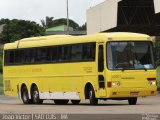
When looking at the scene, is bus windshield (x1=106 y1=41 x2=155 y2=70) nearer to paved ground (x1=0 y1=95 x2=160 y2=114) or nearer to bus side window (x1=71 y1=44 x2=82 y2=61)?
paved ground (x1=0 y1=95 x2=160 y2=114)

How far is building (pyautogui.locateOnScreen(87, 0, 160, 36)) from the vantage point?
50.8 m

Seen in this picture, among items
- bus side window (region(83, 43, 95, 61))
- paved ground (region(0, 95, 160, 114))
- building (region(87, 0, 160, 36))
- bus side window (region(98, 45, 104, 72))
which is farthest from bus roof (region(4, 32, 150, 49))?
building (region(87, 0, 160, 36))

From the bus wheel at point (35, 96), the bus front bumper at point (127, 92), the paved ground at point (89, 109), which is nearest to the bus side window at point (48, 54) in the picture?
the bus wheel at point (35, 96)

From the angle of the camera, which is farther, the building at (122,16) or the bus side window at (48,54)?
the building at (122,16)

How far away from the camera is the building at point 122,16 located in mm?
50750

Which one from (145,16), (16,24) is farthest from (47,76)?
(16,24)

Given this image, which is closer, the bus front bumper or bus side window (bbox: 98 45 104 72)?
the bus front bumper

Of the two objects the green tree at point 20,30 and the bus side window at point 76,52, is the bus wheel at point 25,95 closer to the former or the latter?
the bus side window at point 76,52

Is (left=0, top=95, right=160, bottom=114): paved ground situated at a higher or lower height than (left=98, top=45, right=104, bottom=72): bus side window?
lower

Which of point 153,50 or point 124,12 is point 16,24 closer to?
point 124,12

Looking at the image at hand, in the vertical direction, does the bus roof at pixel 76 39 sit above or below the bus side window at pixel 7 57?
above

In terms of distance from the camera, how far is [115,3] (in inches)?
1955

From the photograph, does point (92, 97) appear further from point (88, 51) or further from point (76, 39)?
point (76, 39)

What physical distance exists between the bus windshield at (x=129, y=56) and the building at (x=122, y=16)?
19059 mm
